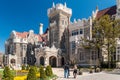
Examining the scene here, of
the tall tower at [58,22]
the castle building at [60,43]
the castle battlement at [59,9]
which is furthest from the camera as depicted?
the castle battlement at [59,9]

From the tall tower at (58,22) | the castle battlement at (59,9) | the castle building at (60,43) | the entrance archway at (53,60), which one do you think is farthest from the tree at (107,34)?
the entrance archway at (53,60)

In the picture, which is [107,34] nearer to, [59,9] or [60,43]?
[60,43]

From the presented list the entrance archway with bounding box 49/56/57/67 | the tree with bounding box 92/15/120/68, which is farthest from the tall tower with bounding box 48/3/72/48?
the tree with bounding box 92/15/120/68

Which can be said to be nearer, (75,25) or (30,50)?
(75,25)

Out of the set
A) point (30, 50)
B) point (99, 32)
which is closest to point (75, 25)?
point (99, 32)

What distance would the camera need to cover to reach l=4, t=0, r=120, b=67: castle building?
47.2 m

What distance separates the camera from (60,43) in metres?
54.4

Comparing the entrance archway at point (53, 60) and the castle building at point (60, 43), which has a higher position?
the castle building at point (60, 43)

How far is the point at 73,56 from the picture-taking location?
50438mm

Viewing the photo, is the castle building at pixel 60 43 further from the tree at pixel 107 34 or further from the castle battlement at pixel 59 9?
the tree at pixel 107 34

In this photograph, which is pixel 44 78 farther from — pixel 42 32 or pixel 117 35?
pixel 42 32

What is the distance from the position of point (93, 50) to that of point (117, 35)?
6.80m

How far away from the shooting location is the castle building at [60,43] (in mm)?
47203

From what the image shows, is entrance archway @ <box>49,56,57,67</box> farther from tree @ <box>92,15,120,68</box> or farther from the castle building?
tree @ <box>92,15,120,68</box>
